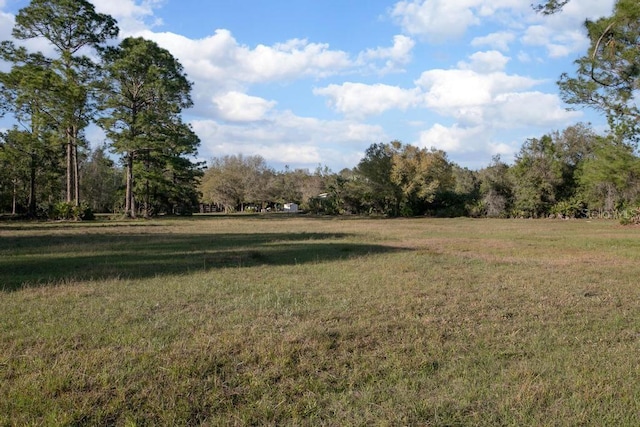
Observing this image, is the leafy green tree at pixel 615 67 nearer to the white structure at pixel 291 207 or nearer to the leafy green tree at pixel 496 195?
the leafy green tree at pixel 496 195

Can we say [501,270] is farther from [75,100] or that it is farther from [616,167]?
[75,100]

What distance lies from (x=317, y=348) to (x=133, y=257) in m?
9.08

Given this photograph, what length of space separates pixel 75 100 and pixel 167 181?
11.2m

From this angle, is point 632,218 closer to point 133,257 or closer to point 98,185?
point 133,257

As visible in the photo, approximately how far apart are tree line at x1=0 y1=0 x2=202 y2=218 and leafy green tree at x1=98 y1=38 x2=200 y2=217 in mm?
81

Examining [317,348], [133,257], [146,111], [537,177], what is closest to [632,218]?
[537,177]

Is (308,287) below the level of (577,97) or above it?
below

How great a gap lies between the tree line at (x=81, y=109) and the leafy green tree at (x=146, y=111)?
0.26 feet

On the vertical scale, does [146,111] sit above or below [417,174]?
above

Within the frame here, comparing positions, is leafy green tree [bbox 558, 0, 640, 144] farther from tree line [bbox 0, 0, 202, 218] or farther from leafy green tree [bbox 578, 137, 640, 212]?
tree line [bbox 0, 0, 202, 218]

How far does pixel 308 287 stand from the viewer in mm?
8164

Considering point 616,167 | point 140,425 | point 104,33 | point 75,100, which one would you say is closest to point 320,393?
point 140,425

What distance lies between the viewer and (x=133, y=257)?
12.2m

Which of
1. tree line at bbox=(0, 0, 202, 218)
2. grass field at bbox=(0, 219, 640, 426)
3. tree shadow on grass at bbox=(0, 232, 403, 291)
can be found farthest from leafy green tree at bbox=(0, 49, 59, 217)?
grass field at bbox=(0, 219, 640, 426)
